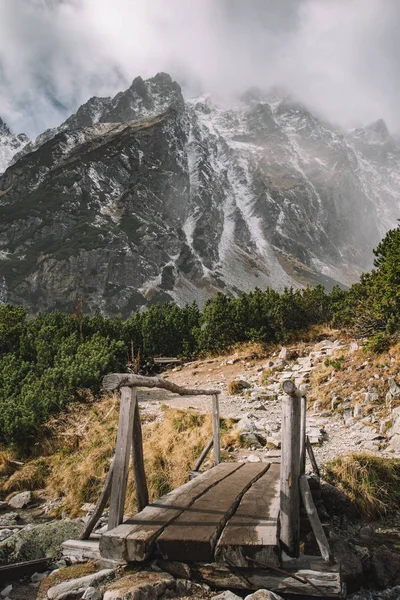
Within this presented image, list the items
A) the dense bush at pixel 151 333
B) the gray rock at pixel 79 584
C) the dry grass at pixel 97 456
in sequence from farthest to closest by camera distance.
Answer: the dense bush at pixel 151 333, the dry grass at pixel 97 456, the gray rock at pixel 79 584

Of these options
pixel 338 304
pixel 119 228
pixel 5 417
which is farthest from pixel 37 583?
pixel 119 228

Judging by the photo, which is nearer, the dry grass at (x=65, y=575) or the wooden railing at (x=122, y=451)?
the wooden railing at (x=122, y=451)

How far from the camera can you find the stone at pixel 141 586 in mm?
3330

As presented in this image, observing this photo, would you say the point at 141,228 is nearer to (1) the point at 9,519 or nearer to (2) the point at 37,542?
(1) the point at 9,519

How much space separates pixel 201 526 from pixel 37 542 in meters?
4.46

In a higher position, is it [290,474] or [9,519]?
[290,474]

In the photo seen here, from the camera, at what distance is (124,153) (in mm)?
159500

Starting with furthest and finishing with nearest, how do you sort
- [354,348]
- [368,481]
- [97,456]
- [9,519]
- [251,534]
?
[354,348], [97,456], [9,519], [368,481], [251,534]

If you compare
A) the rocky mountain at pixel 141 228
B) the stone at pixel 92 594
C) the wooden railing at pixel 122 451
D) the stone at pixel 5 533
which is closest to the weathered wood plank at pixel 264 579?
the stone at pixel 92 594

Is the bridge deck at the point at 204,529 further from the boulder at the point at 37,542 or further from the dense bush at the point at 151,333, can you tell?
the dense bush at the point at 151,333

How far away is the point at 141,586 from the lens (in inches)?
134

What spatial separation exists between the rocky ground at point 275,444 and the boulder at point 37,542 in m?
0.02

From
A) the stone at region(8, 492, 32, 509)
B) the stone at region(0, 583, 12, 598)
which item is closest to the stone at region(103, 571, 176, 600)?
the stone at region(0, 583, 12, 598)

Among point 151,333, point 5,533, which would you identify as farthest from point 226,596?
point 151,333
